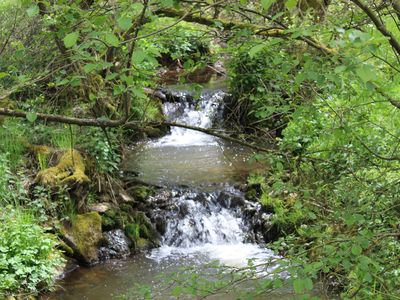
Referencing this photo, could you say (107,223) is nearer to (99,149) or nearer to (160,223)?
(160,223)

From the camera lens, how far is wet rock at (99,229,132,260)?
6.78m

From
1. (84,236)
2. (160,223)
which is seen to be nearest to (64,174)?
(84,236)

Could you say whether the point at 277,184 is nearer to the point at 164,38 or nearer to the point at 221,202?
the point at 164,38

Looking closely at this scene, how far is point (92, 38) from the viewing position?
1792 millimetres

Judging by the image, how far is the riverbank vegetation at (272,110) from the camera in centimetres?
199

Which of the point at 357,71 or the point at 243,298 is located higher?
the point at 357,71

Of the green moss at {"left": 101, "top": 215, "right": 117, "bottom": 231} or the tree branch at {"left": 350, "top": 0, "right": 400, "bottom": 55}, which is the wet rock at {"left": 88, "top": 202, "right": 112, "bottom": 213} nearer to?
the green moss at {"left": 101, "top": 215, "right": 117, "bottom": 231}

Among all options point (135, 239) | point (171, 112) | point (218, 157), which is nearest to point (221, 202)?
point (135, 239)

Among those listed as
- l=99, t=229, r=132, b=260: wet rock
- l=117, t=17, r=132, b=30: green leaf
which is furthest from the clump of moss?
l=117, t=17, r=132, b=30: green leaf

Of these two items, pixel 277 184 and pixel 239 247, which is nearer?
pixel 277 184

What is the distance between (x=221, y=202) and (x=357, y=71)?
6627 mm

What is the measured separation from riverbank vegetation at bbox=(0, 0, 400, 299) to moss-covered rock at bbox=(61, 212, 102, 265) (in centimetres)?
11

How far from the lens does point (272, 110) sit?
2.58m

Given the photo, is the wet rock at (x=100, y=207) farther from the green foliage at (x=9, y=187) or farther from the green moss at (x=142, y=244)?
the green foliage at (x=9, y=187)
